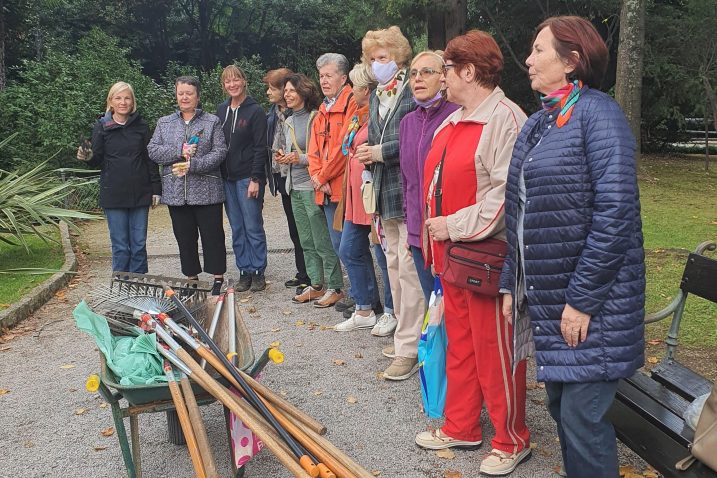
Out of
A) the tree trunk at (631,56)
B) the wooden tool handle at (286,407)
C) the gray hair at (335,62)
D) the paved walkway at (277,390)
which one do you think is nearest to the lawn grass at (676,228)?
the tree trunk at (631,56)

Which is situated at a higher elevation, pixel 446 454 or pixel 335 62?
pixel 335 62

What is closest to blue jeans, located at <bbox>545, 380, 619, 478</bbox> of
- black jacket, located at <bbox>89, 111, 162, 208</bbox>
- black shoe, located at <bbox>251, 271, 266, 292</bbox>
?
black shoe, located at <bbox>251, 271, 266, 292</bbox>

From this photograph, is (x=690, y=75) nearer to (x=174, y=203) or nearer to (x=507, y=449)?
(x=174, y=203)

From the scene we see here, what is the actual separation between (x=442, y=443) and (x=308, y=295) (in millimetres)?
3218

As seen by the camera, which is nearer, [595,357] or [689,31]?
[595,357]

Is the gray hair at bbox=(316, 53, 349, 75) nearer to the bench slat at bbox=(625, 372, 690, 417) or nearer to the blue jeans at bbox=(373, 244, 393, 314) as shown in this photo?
the blue jeans at bbox=(373, 244, 393, 314)

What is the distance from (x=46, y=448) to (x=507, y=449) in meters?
2.52

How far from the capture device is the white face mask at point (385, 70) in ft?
15.3

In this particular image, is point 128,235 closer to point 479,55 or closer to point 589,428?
point 479,55

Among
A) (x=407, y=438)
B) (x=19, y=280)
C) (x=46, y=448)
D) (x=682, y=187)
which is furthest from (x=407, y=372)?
(x=682, y=187)

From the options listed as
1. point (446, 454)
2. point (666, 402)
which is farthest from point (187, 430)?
point (666, 402)

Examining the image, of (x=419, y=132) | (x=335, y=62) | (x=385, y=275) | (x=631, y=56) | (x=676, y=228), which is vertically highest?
(x=631, y=56)

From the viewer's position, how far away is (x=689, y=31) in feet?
53.0

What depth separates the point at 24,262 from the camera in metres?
8.52
